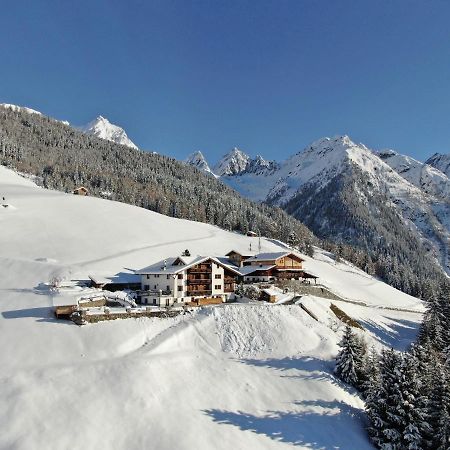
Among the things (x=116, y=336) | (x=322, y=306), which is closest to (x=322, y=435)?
(x=116, y=336)

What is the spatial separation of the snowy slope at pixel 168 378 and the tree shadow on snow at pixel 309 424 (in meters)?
0.10

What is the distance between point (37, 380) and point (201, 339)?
1656 centimetres

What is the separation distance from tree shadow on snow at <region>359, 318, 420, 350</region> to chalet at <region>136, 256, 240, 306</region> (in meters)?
22.9

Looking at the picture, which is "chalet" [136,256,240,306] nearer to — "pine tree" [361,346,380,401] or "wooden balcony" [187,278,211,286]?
"wooden balcony" [187,278,211,286]

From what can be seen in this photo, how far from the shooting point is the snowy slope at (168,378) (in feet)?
104

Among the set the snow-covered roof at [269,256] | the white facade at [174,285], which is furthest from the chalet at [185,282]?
the snow-covered roof at [269,256]

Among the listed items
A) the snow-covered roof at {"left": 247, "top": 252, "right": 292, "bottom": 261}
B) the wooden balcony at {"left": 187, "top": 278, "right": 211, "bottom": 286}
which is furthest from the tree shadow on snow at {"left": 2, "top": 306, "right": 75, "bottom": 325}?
the snow-covered roof at {"left": 247, "top": 252, "right": 292, "bottom": 261}

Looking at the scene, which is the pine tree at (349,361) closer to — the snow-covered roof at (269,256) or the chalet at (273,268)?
the chalet at (273,268)

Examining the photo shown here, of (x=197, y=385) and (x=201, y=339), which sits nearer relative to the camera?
(x=197, y=385)

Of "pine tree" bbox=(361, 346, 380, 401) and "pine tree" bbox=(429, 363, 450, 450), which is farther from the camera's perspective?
"pine tree" bbox=(361, 346, 380, 401)

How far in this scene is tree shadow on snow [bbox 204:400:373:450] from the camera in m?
35.0

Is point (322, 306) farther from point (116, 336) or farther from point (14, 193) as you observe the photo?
point (14, 193)

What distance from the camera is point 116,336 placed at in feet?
139

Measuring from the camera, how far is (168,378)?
1503 inches
